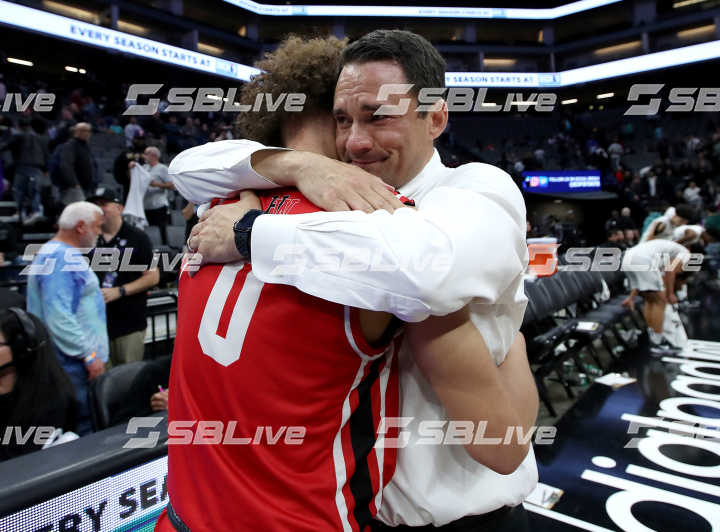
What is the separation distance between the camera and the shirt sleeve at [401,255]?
2.06ft

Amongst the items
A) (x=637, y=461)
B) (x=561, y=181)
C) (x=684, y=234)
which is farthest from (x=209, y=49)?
(x=637, y=461)

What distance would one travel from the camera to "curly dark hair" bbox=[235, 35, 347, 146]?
1.01m

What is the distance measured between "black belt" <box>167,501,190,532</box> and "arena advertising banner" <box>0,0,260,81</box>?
13320 millimetres

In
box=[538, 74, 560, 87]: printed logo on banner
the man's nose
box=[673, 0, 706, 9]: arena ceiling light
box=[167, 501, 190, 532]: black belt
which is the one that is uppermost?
box=[673, 0, 706, 9]: arena ceiling light

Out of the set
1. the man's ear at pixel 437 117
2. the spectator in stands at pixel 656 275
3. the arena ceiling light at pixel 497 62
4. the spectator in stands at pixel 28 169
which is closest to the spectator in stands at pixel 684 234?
the spectator in stands at pixel 656 275

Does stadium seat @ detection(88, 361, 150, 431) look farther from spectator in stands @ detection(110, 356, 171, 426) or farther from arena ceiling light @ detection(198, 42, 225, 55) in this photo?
arena ceiling light @ detection(198, 42, 225, 55)

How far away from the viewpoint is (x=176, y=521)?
0.85 meters

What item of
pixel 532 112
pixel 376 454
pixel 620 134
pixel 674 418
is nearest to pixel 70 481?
pixel 376 454

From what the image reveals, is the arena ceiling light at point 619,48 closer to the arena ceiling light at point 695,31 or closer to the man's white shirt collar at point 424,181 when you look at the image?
the arena ceiling light at point 695,31

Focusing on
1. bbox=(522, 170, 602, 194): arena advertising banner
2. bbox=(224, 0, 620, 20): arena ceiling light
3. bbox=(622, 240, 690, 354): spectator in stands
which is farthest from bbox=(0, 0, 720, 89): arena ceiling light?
bbox=(522, 170, 602, 194): arena advertising banner

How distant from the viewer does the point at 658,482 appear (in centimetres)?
275

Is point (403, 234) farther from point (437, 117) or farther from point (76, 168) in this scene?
point (76, 168)

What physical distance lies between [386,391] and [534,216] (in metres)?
18.8

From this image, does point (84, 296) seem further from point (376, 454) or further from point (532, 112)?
point (532, 112)
